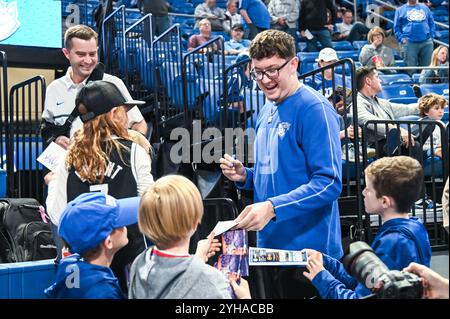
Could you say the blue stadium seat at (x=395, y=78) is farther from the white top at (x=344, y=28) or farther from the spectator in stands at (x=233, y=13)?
the spectator in stands at (x=233, y=13)

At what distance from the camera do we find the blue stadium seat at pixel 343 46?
12.2m

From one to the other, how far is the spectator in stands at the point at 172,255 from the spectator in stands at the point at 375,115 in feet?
9.12

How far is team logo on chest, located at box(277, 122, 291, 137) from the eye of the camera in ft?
10.8

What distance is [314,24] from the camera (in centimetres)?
1148

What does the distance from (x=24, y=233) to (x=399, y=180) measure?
3.17 m

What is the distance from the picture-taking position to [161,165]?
22.4 ft

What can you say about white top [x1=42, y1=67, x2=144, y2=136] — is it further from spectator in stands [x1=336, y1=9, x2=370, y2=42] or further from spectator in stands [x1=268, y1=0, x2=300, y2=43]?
spectator in stands [x1=336, y1=9, x2=370, y2=42]

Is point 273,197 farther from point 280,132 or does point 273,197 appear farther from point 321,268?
point 321,268

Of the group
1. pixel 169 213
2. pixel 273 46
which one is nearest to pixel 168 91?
pixel 273 46

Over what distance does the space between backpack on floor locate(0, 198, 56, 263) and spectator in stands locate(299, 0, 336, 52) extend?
22.3 feet

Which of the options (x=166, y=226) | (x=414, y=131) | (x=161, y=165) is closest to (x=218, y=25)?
(x=161, y=165)

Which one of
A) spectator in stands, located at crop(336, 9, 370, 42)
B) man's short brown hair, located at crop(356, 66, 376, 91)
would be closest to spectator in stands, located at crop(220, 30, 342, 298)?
man's short brown hair, located at crop(356, 66, 376, 91)
